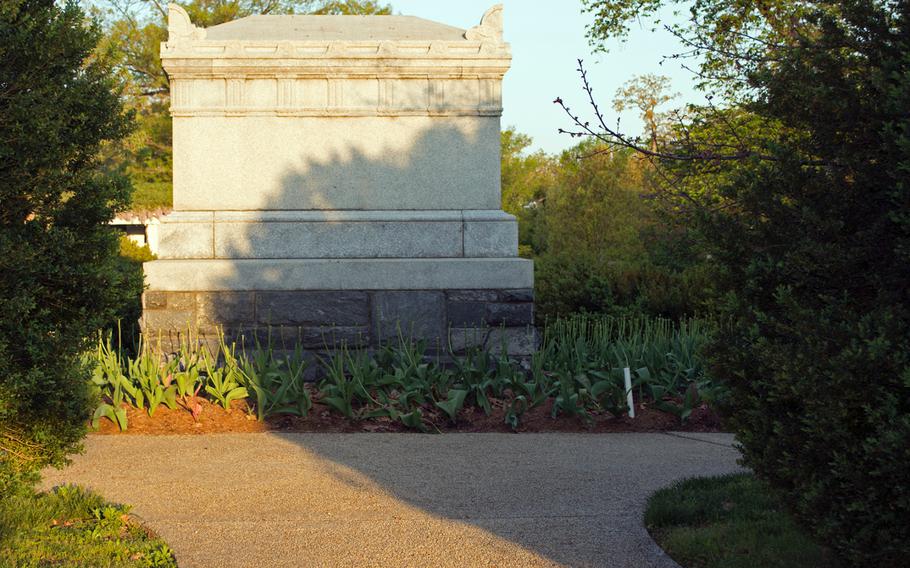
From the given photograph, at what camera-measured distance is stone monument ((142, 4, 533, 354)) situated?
28.6 ft

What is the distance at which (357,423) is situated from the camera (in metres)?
7.14

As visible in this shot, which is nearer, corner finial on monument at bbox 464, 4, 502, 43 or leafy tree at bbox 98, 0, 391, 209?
corner finial on monument at bbox 464, 4, 502, 43

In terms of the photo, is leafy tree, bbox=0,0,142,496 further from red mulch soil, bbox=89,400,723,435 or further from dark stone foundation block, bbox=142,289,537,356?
dark stone foundation block, bbox=142,289,537,356

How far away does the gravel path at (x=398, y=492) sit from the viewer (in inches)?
158

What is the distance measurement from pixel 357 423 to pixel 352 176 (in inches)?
116

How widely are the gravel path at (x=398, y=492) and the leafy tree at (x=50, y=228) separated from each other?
0.77 m

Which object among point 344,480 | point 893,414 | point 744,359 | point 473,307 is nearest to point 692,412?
point 473,307

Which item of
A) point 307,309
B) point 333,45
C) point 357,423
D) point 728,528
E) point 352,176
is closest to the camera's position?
point 728,528

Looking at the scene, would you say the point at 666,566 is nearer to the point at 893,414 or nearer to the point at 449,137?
the point at 893,414

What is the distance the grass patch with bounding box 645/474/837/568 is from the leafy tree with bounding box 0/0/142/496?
293 centimetres

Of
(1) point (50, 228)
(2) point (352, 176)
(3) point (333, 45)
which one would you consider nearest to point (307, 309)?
(2) point (352, 176)

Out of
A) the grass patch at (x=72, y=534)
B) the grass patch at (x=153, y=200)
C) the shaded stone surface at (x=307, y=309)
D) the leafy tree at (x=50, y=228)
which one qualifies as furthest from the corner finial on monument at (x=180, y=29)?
the grass patch at (x=153, y=200)

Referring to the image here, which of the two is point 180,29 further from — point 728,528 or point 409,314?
point 728,528

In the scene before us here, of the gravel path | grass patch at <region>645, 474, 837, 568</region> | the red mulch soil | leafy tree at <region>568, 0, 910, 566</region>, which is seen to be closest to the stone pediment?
the red mulch soil
